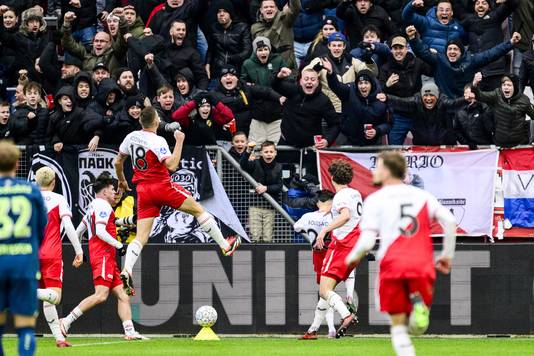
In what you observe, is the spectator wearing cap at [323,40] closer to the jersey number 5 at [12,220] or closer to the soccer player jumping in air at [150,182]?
the soccer player jumping in air at [150,182]

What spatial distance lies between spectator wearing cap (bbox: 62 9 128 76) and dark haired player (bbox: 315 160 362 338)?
6.22 meters

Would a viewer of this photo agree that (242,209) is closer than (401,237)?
No

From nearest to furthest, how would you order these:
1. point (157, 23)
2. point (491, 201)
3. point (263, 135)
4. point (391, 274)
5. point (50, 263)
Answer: point (391, 274) → point (50, 263) → point (491, 201) → point (263, 135) → point (157, 23)

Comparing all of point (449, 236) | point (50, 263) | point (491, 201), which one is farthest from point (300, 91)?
point (449, 236)

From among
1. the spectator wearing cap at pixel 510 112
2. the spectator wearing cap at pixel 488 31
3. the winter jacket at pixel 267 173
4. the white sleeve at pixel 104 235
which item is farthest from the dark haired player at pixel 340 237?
the spectator wearing cap at pixel 488 31

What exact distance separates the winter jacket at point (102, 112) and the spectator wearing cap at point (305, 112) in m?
2.58

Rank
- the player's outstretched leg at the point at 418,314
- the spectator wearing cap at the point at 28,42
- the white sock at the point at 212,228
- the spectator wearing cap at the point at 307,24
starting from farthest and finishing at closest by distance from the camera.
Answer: the spectator wearing cap at the point at 28,42 → the spectator wearing cap at the point at 307,24 → the white sock at the point at 212,228 → the player's outstretched leg at the point at 418,314

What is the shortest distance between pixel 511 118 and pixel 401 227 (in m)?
8.53

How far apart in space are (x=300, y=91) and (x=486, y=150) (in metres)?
3.08

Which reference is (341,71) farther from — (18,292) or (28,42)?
(18,292)

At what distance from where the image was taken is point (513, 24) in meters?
21.8

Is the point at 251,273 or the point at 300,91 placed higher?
the point at 300,91

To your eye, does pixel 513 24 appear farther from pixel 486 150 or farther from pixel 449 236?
pixel 449 236

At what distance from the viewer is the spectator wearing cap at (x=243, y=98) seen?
20391mm
